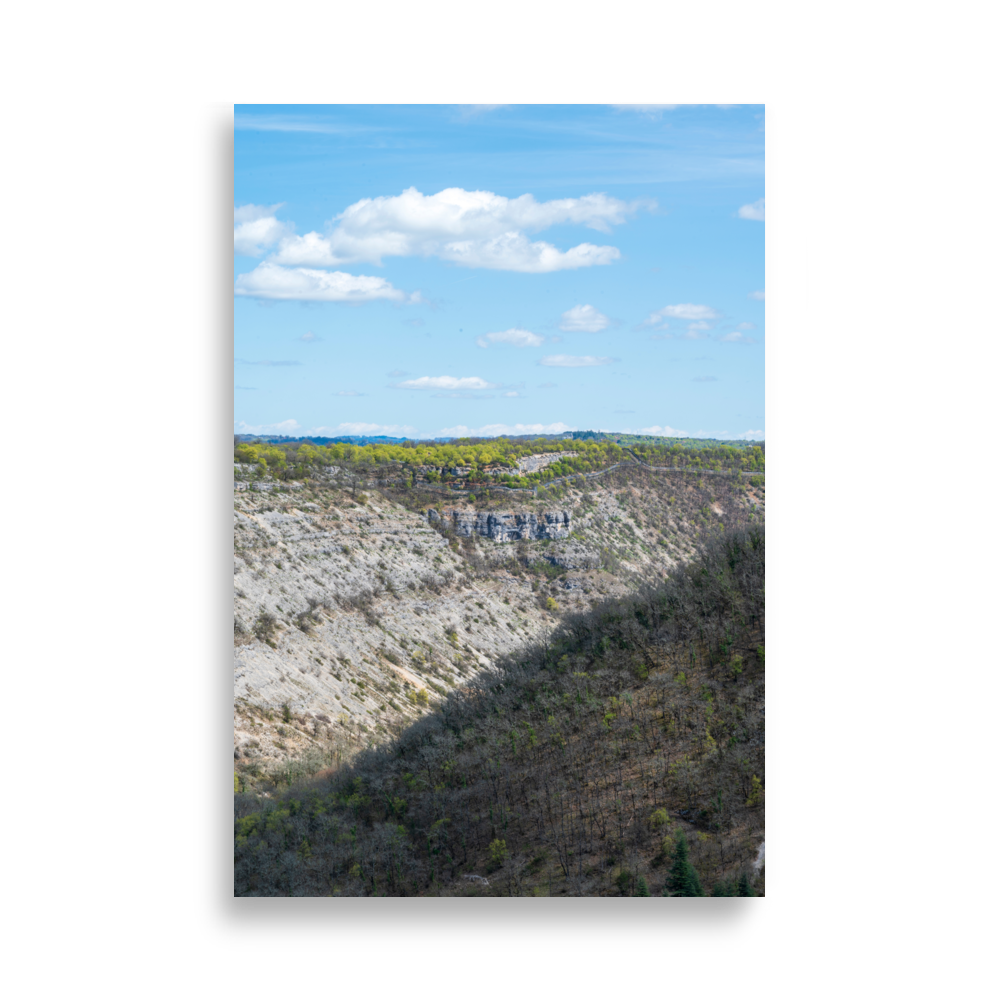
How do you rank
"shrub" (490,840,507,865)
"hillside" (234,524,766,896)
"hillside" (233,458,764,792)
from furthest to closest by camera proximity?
"hillside" (233,458,764,792) < "shrub" (490,840,507,865) < "hillside" (234,524,766,896)

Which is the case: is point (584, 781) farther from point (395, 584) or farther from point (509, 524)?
point (509, 524)

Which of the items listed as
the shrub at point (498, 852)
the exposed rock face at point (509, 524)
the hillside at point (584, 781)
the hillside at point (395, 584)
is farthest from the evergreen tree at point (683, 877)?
the exposed rock face at point (509, 524)

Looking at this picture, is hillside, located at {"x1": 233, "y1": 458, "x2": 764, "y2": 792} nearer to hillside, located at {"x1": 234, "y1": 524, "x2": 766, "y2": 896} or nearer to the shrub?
hillside, located at {"x1": 234, "y1": 524, "x2": 766, "y2": 896}

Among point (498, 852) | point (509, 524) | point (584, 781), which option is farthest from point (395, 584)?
point (498, 852)

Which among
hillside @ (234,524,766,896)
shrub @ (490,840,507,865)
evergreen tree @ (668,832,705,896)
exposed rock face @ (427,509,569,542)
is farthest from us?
exposed rock face @ (427,509,569,542)

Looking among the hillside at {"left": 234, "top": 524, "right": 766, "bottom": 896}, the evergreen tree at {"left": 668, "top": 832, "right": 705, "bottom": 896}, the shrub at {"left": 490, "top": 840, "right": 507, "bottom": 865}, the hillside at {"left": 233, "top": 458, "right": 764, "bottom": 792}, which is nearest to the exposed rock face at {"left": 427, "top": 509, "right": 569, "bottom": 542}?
the hillside at {"left": 233, "top": 458, "right": 764, "bottom": 792}
